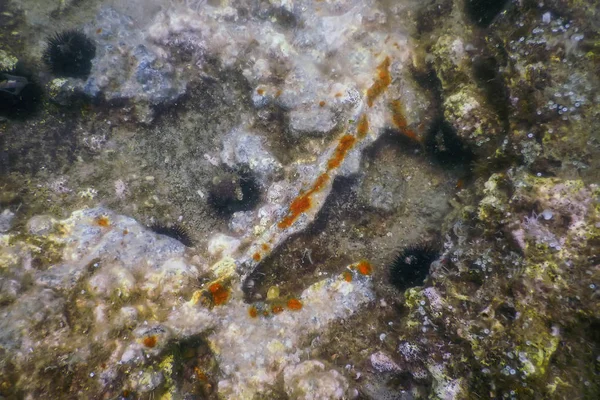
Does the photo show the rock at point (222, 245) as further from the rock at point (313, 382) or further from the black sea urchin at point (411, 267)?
the black sea urchin at point (411, 267)

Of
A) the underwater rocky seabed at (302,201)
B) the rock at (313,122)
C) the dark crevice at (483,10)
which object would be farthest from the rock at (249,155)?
the dark crevice at (483,10)

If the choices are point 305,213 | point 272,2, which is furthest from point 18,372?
point 272,2

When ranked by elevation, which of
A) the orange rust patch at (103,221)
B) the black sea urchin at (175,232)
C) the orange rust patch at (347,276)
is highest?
the orange rust patch at (347,276)

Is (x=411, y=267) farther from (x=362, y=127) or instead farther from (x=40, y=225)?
(x=40, y=225)

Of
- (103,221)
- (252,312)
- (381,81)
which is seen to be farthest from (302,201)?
(103,221)

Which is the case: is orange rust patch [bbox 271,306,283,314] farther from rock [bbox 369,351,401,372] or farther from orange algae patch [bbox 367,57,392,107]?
orange algae patch [bbox 367,57,392,107]

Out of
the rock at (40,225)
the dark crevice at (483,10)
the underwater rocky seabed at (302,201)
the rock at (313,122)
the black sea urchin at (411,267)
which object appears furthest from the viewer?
the rock at (313,122)
